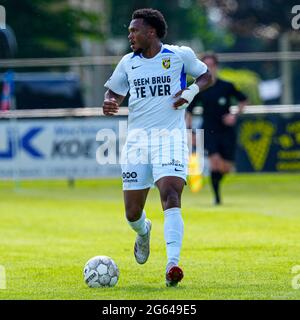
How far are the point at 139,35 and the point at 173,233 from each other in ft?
5.89

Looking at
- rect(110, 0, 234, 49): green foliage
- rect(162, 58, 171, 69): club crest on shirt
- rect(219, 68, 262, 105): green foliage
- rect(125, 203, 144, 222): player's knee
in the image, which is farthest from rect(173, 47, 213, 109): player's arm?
rect(110, 0, 234, 49): green foliage

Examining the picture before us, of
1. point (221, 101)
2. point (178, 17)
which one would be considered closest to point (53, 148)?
point (221, 101)

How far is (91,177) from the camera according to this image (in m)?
25.9

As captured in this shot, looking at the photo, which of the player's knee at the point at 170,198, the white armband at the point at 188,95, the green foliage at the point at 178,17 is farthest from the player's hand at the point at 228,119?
the green foliage at the point at 178,17

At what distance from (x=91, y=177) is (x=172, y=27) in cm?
2228

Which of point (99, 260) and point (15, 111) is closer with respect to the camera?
point (99, 260)

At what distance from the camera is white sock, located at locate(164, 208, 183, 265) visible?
10156 mm

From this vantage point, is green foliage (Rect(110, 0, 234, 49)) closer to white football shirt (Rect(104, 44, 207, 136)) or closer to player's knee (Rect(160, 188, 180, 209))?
white football shirt (Rect(104, 44, 207, 136))

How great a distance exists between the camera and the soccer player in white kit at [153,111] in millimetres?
10625

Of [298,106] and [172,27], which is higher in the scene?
[172,27]

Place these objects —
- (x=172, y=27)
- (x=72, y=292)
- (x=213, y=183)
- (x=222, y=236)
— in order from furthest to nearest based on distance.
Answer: (x=172, y=27) < (x=213, y=183) < (x=222, y=236) < (x=72, y=292)

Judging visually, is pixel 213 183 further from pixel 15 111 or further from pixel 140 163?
pixel 140 163

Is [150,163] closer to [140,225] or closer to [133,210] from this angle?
[133,210]
